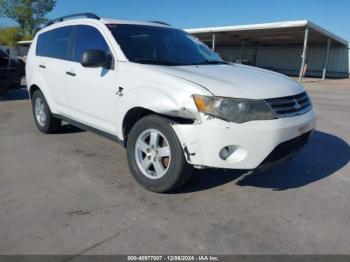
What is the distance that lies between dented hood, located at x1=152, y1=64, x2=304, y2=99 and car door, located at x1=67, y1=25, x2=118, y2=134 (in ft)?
2.47

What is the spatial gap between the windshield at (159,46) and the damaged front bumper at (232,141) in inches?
48.4

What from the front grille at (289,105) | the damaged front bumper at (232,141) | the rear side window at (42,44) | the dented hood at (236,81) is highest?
the rear side window at (42,44)

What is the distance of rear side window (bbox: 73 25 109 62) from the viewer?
4.36m

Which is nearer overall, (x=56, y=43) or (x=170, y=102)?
(x=170, y=102)

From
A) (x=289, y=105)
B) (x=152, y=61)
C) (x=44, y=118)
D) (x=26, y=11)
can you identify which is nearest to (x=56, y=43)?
(x=44, y=118)

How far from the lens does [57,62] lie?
521cm

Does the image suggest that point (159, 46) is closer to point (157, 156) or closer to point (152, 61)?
point (152, 61)

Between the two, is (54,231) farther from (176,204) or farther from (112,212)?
(176,204)

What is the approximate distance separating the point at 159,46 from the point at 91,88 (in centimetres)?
103

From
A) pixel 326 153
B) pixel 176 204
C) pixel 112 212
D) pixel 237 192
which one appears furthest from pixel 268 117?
pixel 326 153

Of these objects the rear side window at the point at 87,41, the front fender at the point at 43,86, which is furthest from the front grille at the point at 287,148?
the front fender at the point at 43,86

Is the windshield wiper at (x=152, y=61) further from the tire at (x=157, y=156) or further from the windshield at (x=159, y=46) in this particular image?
the tire at (x=157, y=156)

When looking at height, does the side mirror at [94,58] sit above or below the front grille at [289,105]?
above

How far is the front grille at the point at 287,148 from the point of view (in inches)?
133
